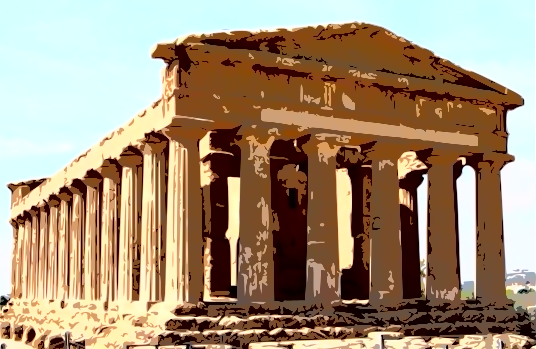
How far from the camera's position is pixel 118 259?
115ft

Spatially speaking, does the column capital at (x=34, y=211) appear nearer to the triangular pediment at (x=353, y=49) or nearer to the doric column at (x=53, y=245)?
the doric column at (x=53, y=245)

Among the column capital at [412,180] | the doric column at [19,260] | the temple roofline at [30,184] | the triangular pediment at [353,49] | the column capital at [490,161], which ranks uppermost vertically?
the triangular pediment at [353,49]

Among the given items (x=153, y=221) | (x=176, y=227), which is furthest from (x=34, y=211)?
(x=176, y=227)

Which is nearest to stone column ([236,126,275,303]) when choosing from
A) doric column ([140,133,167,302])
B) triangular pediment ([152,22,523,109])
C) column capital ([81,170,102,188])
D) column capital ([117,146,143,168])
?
doric column ([140,133,167,302])

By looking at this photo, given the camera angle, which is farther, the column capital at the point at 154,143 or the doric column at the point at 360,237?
the doric column at the point at 360,237

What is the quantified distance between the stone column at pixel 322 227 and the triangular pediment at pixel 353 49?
3391 millimetres

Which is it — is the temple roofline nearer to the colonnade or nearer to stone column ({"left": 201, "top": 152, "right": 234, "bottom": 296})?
the colonnade

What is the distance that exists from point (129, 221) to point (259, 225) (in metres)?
6.63

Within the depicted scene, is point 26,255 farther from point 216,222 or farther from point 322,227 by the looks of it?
point 322,227

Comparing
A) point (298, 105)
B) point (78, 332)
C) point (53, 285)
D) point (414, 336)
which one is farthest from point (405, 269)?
point (53, 285)

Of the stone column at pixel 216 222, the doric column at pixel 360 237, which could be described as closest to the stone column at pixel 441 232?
the doric column at pixel 360 237

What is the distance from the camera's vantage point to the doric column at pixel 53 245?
45812 mm

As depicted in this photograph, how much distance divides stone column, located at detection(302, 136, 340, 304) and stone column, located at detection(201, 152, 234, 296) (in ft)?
18.8

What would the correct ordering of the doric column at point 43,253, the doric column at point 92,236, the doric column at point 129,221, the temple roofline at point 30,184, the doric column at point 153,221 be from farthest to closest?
the temple roofline at point 30,184
the doric column at point 43,253
the doric column at point 92,236
the doric column at point 129,221
the doric column at point 153,221
